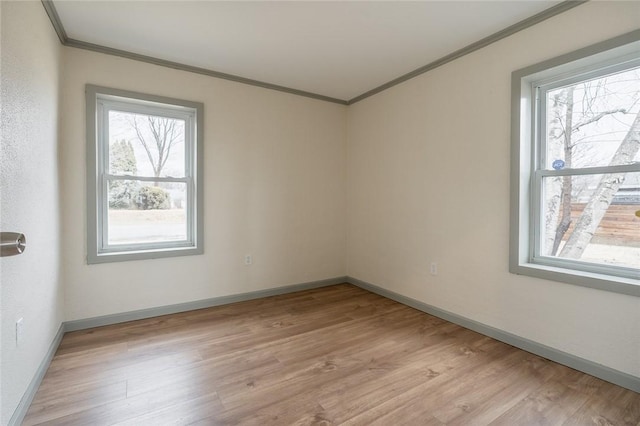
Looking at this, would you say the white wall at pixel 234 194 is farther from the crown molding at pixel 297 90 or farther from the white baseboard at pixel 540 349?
the white baseboard at pixel 540 349

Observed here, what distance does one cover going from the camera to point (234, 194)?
343 cm

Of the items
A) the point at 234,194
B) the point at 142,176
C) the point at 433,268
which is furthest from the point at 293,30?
the point at 433,268

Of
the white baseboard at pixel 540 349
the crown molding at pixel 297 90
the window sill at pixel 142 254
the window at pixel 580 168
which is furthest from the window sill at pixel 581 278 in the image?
the window sill at pixel 142 254

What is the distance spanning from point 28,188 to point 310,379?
210 cm

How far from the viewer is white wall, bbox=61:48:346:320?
2672 mm

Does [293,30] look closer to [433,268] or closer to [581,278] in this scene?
[433,268]

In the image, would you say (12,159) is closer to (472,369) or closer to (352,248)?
(472,369)

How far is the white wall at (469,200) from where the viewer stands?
6.60 ft

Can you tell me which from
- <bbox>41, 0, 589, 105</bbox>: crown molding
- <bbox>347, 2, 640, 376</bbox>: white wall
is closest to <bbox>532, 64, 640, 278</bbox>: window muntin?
<bbox>347, 2, 640, 376</bbox>: white wall

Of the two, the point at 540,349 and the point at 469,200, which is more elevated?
the point at 469,200

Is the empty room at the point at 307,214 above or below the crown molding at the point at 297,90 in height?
below

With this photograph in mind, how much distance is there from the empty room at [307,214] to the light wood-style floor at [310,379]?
17mm

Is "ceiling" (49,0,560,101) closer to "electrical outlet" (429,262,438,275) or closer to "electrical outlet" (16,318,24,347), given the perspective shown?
"electrical outlet" (429,262,438,275)

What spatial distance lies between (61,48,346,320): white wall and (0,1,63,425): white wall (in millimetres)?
245
